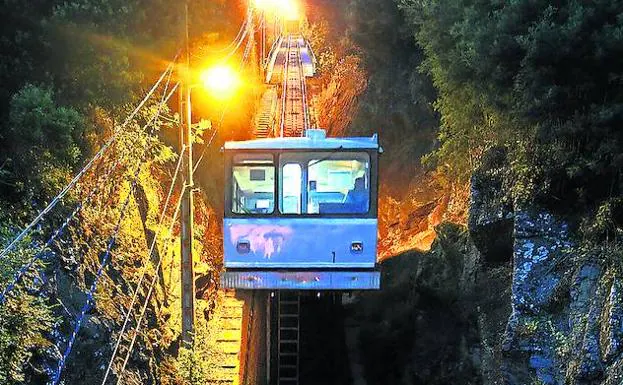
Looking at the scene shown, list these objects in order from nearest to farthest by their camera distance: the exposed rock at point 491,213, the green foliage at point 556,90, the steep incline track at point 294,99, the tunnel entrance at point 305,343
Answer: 1. the green foliage at point 556,90
2. the exposed rock at point 491,213
3. the tunnel entrance at point 305,343
4. the steep incline track at point 294,99

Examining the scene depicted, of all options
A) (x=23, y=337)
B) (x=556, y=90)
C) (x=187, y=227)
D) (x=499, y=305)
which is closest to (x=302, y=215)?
(x=187, y=227)

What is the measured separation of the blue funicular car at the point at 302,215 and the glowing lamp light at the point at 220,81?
120 cm

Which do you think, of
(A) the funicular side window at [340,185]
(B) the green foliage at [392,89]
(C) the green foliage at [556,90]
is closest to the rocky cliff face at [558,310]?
(C) the green foliage at [556,90]

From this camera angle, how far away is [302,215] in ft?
40.2

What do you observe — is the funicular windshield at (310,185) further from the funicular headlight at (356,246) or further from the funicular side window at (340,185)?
the funicular headlight at (356,246)

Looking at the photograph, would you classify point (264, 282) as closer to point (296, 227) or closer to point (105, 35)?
point (296, 227)

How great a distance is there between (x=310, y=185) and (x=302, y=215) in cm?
58

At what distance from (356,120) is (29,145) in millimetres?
19783

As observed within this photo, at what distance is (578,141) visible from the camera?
408 inches

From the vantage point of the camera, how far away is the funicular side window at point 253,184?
1234cm

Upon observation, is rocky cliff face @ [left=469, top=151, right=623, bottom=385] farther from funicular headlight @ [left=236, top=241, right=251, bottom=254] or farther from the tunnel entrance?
the tunnel entrance

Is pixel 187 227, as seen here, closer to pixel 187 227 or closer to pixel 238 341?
pixel 187 227

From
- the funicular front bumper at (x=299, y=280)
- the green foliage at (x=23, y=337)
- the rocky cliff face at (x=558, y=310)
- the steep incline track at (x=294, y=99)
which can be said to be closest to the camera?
the green foliage at (x=23, y=337)

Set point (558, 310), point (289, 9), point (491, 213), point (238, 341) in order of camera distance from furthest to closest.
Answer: point (289, 9), point (238, 341), point (491, 213), point (558, 310)
